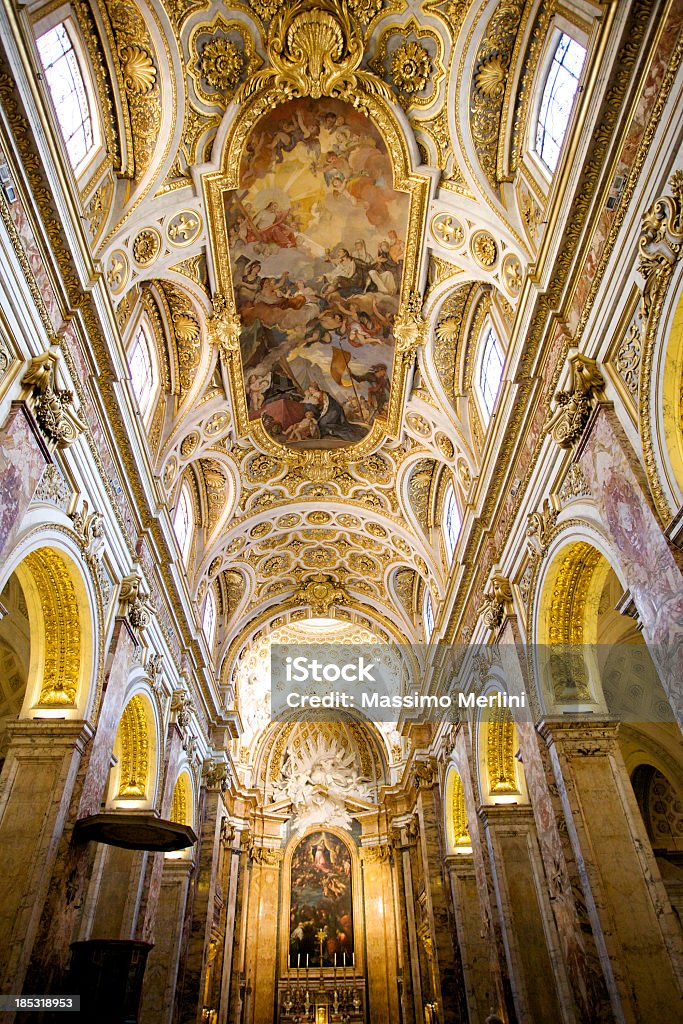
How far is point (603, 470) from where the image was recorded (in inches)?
316

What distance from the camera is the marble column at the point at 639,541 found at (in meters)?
6.38

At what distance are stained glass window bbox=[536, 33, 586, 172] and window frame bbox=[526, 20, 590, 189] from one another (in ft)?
0.13

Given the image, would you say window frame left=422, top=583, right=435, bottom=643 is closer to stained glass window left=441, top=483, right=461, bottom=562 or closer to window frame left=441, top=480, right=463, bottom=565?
window frame left=441, top=480, right=463, bottom=565

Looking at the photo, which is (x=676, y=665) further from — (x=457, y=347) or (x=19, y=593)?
(x=19, y=593)

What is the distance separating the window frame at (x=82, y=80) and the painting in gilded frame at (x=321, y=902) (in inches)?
972

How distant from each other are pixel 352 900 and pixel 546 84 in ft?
84.8

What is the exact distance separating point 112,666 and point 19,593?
181 inches

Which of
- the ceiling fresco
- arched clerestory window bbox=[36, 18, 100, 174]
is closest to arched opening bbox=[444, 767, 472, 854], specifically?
the ceiling fresco

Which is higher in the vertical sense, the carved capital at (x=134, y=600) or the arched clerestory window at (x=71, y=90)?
the arched clerestory window at (x=71, y=90)

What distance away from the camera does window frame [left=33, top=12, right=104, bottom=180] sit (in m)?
7.88

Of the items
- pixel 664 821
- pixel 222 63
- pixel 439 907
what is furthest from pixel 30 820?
pixel 664 821

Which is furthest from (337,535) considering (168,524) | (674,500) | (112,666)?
(674,500)

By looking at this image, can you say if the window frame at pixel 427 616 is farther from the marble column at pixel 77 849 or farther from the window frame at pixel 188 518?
the marble column at pixel 77 849

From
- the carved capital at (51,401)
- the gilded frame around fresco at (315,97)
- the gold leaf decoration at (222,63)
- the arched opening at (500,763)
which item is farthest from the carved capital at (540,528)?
the gold leaf decoration at (222,63)
